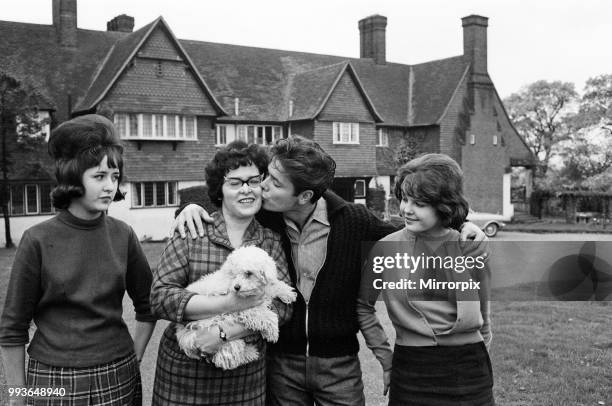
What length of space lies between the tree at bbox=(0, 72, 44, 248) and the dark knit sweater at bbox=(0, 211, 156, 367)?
2256cm

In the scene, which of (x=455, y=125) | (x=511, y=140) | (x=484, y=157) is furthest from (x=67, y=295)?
(x=511, y=140)

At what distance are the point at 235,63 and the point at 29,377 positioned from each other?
3436 cm

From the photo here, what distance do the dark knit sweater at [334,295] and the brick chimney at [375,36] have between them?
132ft

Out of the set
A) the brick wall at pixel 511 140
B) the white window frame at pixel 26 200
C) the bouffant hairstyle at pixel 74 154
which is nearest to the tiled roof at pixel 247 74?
the white window frame at pixel 26 200

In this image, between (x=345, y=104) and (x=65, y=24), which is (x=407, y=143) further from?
(x=65, y=24)

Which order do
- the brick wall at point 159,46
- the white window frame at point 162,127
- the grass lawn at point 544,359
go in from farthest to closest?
the brick wall at point 159,46 → the white window frame at point 162,127 → the grass lawn at point 544,359

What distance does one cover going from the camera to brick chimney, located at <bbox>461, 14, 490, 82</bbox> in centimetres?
4025

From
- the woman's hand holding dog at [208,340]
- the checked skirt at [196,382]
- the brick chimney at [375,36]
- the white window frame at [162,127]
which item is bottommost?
the checked skirt at [196,382]

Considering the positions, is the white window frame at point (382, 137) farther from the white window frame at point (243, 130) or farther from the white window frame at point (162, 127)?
the white window frame at point (162, 127)

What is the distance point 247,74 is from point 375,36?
11.7 meters

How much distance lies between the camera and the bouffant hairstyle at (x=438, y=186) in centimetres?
356

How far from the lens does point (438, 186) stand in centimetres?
355

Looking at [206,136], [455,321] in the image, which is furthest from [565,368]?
[206,136]

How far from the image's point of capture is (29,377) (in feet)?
11.4
